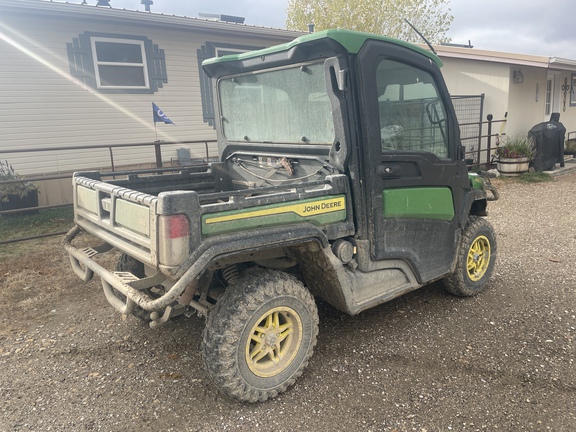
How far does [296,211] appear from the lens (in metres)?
2.87

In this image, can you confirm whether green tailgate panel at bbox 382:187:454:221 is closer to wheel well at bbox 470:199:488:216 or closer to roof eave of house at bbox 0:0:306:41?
wheel well at bbox 470:199:488:216

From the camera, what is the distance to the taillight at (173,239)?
2412 millimetres

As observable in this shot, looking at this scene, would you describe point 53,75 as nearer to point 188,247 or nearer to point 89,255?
point 89,255

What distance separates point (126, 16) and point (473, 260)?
772 centimetres

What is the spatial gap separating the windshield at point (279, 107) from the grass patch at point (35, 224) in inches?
185

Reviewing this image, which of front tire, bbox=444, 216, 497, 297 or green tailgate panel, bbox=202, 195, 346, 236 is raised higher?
green tailgate panel, bbox=202, 195, 346, 236

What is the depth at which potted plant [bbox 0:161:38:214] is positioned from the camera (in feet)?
26.1

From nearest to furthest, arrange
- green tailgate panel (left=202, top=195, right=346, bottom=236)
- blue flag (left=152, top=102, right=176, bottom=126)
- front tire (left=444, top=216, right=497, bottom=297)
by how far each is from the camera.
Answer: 1. green tailgate panel (left=202, top=195, right=346, bottom=236)
2. front tire (left=444, top=216, right=497, bottom=297)
3. blue flag (left=152, top=102, right=176, bottom=126)

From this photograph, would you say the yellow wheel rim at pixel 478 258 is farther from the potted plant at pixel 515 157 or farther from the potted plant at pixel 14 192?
the potted plant at pixel 515 157

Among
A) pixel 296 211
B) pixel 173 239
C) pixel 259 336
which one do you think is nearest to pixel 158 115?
pixel 296 211

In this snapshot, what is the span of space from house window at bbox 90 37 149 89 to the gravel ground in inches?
226

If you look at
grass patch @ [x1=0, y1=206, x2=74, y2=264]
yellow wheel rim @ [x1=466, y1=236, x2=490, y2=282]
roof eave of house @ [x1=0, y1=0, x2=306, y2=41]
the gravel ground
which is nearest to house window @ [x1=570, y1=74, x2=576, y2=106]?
roof eave of house @ [x1=0, y1=0, x2=306, y2=41]

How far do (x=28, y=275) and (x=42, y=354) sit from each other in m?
2.13

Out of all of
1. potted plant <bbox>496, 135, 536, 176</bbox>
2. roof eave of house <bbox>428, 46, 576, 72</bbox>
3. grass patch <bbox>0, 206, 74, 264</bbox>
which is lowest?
grass patch <bbox>0, 206, 74, 264</bbox>
